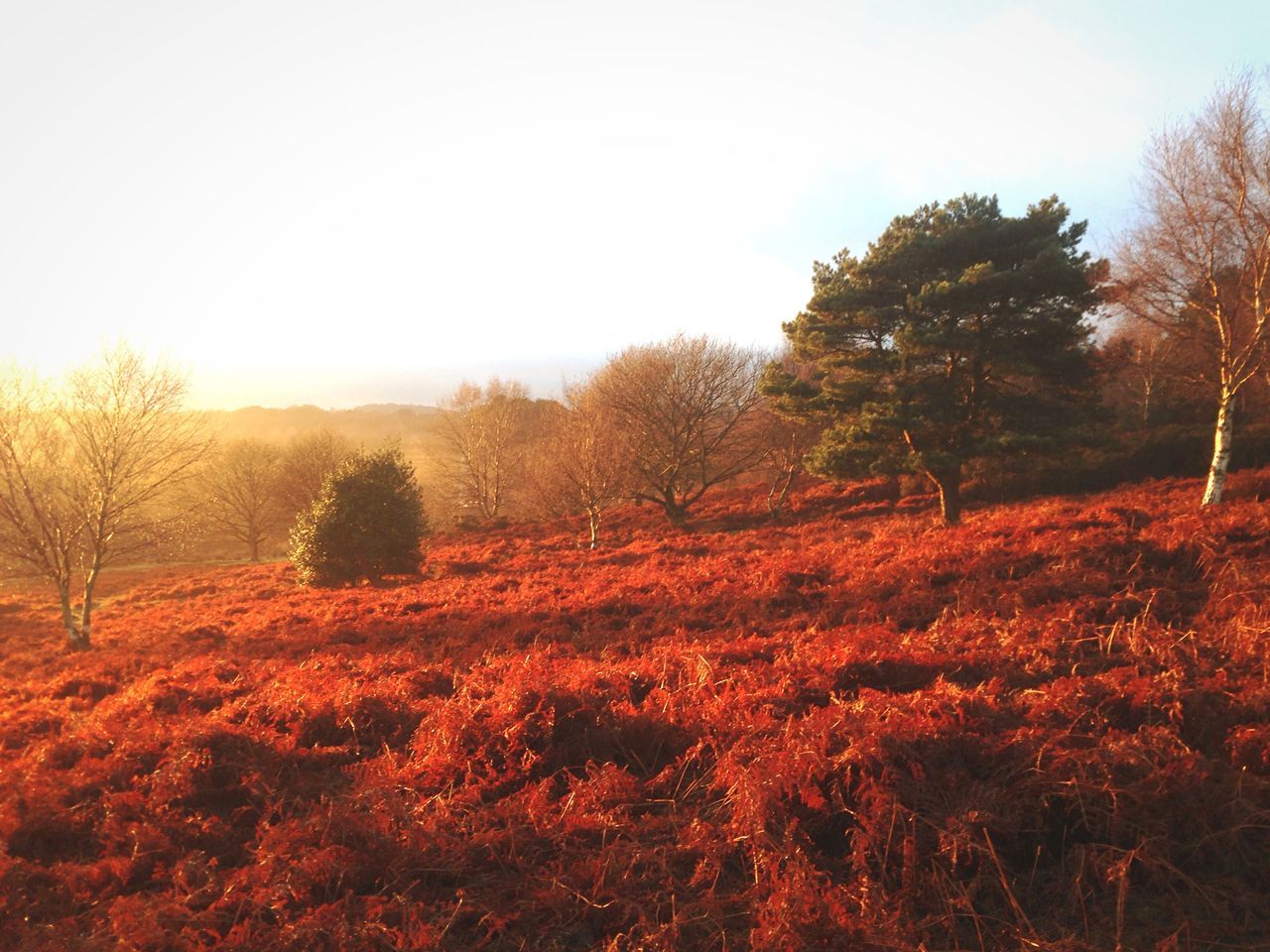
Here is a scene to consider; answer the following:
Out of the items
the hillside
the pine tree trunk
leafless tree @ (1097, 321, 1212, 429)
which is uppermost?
leafless tree @ (1097, 321, 1212, 429)

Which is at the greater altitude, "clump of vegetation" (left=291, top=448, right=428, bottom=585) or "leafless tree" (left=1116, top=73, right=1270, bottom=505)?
"leafless tree" (left=1116, top=73, right=1270, bottom=505)

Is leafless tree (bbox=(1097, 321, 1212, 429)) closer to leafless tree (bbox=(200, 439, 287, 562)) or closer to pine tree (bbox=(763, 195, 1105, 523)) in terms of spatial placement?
pine tree (bbox=(763, 195, 1105, 523))

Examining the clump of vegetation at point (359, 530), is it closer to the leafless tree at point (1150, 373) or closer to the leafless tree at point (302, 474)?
the leafless tree at point (302, 474)

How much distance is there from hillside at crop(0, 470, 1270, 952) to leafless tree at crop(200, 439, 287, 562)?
102 feet

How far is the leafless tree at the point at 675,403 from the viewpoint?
86.6ft

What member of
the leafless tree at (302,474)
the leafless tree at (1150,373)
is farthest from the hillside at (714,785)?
the leafless tree at (302,474)

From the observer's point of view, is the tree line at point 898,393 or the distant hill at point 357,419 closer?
the tree line at point 898,393

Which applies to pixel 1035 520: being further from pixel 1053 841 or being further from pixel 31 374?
pixel 31 374

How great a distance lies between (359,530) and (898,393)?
54.2ft

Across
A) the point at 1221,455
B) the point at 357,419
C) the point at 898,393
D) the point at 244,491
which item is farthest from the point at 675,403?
the point at 357,419

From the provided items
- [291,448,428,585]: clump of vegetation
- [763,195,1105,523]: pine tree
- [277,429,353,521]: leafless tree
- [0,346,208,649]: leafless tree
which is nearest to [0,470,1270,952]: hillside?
[0,346,208,649]: leafless tree

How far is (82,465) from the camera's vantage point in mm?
13469

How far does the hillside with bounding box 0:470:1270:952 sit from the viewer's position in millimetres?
2881

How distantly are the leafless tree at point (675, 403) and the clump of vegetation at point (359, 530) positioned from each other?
31.3 ft
